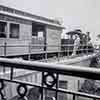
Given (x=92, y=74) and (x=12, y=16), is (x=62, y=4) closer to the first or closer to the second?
(x=12, y=16)

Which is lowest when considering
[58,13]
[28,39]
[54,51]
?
[54,51]

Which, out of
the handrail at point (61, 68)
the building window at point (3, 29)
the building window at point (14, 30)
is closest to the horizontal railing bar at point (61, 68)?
the handrail at point (61, 68)

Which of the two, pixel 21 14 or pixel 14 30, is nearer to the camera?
pixel 14 30

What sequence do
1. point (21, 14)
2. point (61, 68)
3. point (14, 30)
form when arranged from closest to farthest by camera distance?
point (61, 68) → point (14, 30) → point (21, 14)

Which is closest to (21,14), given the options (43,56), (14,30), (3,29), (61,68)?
(14,30)

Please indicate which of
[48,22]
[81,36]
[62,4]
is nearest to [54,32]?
[48,22]

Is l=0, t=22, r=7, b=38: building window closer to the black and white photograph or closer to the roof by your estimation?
the black and white photograph

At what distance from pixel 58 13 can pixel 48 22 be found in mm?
3347

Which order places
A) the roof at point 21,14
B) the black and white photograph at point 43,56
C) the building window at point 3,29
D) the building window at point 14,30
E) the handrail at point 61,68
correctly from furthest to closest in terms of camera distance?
the building window at point 14,30, the roof at point 21,14, the building window at point 3,29, the black and white photograph at point 43,56, the handrail at point 61,68

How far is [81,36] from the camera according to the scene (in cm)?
1394

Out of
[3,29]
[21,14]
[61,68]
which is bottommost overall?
[61,68]

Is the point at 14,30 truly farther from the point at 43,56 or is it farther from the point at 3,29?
the point at 43,56

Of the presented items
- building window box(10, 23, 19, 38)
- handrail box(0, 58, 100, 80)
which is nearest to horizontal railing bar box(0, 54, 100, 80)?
handrail box(0, 58, 100, 80)

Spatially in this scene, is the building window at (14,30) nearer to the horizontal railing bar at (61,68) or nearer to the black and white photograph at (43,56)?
the black and white photograph at (43,56)
